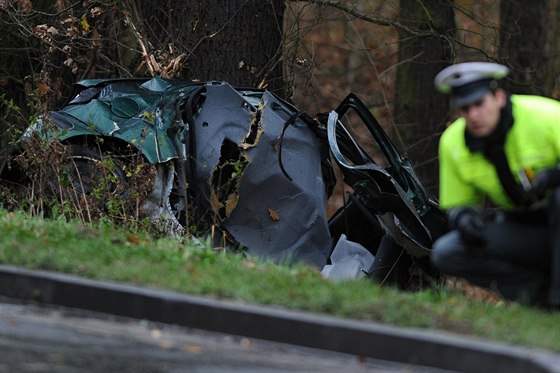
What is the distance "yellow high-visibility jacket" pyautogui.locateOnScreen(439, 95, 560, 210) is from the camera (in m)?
7.46

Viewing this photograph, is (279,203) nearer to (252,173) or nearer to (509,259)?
(252,173)

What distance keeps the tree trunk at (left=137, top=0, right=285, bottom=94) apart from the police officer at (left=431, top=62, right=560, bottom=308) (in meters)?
5.70

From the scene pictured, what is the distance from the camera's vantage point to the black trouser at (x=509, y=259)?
305 inches

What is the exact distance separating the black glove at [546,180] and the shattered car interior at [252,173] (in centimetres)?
348

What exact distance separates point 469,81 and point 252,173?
408cm

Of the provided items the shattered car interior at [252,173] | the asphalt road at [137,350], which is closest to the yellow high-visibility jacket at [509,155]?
the asphalt road at [137,350]

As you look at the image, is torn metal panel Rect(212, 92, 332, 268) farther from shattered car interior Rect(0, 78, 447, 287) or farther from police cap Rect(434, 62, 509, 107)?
police cap Rect(434, 62, 509, 107)

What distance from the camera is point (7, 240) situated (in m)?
8.81

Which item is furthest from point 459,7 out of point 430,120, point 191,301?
point 191,301

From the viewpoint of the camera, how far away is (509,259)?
7.84 m

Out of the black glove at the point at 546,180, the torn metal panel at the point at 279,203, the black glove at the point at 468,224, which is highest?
the black glove at the point at 546,180

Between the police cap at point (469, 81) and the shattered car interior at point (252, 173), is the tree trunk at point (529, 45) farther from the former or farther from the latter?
the police cap at point (469, 81)

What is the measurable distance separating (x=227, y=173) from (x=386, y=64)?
47.0 ft

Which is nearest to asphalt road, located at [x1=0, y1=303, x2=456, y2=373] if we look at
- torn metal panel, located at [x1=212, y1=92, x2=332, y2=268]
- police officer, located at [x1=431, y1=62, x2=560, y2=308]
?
police officer, located at [x1=431, y1=62, x2=560, y2=308]
